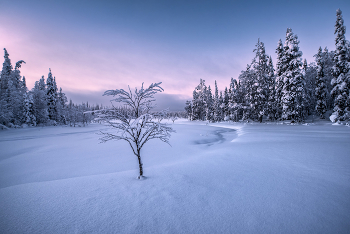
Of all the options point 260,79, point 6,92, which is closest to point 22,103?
point 6,92

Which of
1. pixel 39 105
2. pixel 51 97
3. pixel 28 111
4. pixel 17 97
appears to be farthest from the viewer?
pixel 51 97

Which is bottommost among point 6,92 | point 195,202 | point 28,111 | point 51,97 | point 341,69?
point 195,202

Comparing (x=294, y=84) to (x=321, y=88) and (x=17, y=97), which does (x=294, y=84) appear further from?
(x=17, y=97)

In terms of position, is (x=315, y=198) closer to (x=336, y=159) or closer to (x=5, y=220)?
(x=336, y=159)

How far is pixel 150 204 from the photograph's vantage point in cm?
343

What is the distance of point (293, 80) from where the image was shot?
22984 mm

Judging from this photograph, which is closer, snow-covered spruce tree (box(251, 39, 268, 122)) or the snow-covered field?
the snow-covered field

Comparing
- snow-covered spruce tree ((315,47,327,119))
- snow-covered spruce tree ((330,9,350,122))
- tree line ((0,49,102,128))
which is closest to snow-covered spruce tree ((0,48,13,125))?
tree line ((0,49,102,128))

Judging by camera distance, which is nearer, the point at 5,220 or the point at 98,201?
the point at 5,220

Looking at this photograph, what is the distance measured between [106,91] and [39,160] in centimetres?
1042

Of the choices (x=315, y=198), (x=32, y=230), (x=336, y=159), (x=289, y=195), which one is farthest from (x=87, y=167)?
(x=336, y=159)

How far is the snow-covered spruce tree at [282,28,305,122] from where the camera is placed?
22781 millimetres

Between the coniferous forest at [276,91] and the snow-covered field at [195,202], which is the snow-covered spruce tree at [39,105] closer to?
the coniferous forest at [276,91]

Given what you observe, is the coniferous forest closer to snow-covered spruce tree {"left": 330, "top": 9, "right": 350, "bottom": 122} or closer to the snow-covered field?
snow-covered spruce tree {"left": 330, "top": 9, "right": 350, "bottom": 122}
